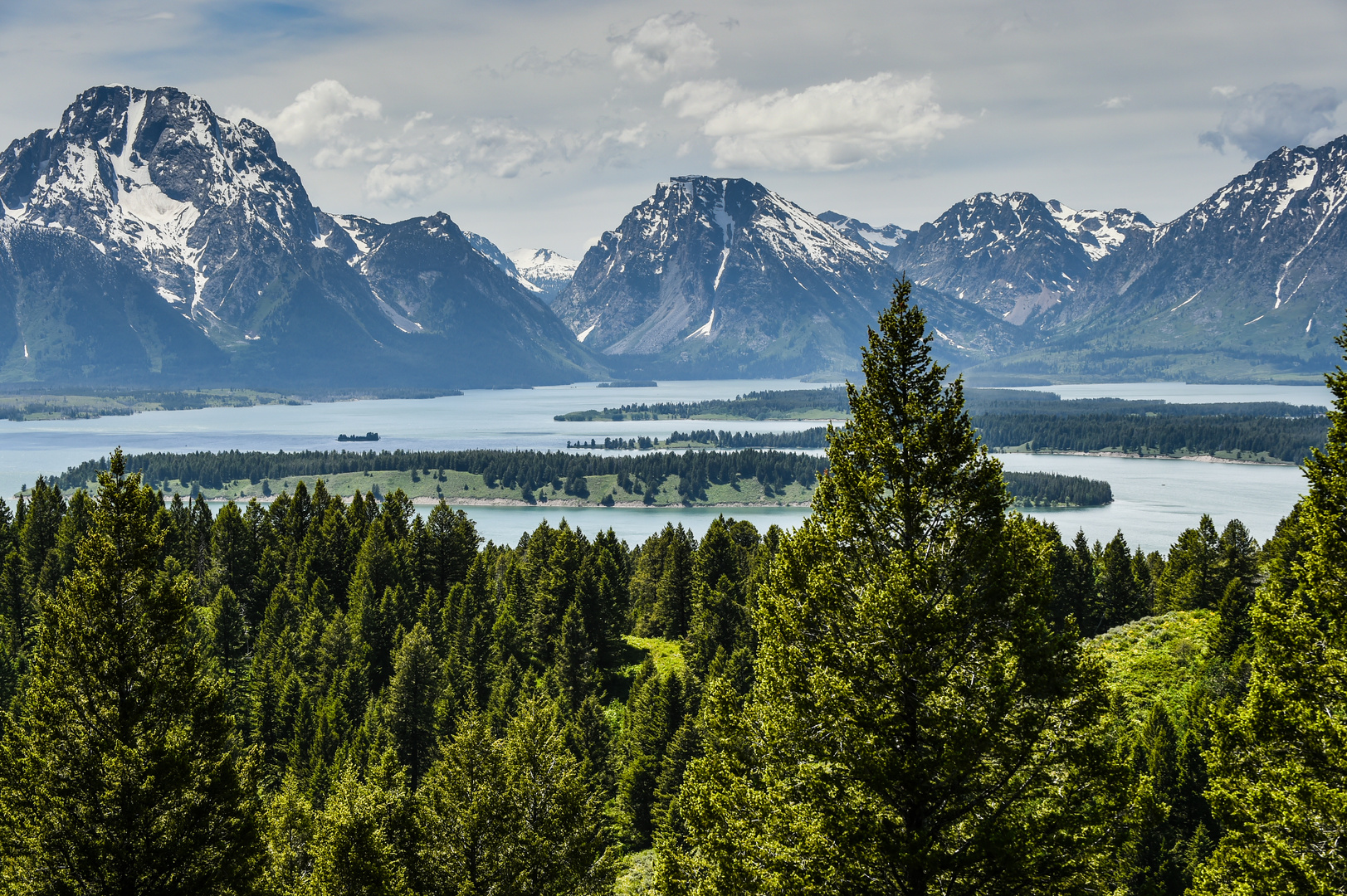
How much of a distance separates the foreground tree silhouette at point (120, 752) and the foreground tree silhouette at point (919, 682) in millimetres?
15102

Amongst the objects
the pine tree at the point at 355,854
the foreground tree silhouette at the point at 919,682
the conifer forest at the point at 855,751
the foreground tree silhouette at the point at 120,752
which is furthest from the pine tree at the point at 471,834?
the foreground tree silhouette at the point at 919,682

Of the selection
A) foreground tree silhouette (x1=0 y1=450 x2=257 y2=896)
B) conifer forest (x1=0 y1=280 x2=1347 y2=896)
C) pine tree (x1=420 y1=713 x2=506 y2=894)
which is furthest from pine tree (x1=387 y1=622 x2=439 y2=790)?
foreground tree silhouette (x1=0 y1=450 x2=257 y2=896)

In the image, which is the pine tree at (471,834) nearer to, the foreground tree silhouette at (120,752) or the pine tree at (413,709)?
the foreground tree silhouette at (120,752)

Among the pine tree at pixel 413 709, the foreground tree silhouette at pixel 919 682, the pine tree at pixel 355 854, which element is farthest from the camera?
the pine tree at pixel 413 709

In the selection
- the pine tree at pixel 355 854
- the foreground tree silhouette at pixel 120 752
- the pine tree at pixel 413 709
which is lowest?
the pine tree at pixel 413 709

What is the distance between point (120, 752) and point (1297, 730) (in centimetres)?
2656

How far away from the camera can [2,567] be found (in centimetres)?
8631

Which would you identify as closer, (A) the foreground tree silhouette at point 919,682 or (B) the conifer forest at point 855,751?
(A) the foreground tree silhouette at point 919,682

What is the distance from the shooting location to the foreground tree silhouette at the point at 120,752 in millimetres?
24750

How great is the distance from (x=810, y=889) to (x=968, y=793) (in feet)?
11.1

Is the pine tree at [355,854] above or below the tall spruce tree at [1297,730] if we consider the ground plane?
below

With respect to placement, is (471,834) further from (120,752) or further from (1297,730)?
(1297,730)

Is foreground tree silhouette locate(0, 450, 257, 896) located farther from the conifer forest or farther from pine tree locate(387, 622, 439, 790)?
pine tree locate(387, 622, 439, 790)

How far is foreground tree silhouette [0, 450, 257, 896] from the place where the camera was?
81.2 feet
